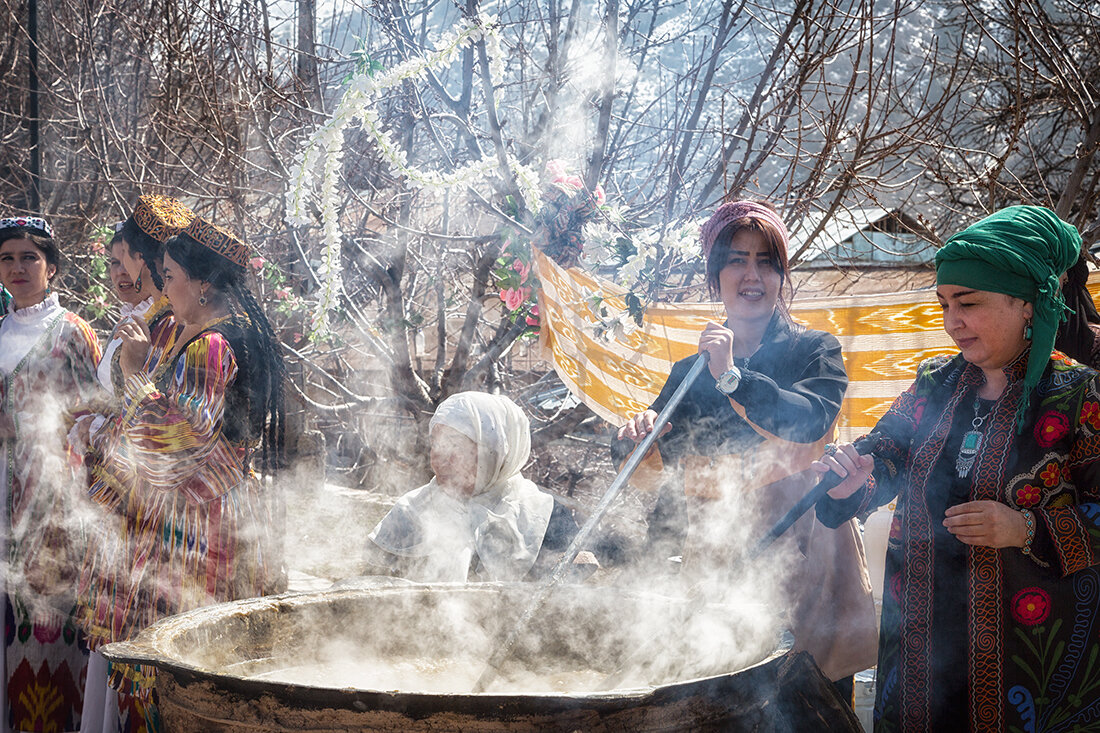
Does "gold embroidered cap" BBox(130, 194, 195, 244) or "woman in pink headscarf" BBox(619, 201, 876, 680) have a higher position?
"gold embroidered cap" BBox(130, 194, 195, 244)

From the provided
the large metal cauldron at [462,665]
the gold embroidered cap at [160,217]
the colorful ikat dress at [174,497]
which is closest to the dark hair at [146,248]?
the gold embroidered cap at [160,217]

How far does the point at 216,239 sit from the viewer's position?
3123 mm

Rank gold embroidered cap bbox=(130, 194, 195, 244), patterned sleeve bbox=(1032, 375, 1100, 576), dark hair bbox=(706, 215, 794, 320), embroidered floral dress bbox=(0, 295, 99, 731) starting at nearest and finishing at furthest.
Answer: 1. patterned sleeve bbox=(1032, 375, 1100, 576)
2. dark hair bbox=(706, 215, 794, 320)
3. gold embroidered cap bbox=(130, 194, 195, 244)
4. embroidered floral dress bbox=(0, 295, 99, 731)

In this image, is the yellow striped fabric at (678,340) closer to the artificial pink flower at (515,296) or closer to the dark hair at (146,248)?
the artificial pink flower at (515,296)

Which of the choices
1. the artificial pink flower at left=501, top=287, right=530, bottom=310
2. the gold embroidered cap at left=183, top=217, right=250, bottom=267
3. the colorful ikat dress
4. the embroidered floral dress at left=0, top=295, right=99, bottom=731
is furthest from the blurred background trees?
the embroidered floral dress at left=0, top=295, right=99, bottom=731

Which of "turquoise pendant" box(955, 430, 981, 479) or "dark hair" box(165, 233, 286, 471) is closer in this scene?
"turquoise pendant" box(955, 430, 981, 479)

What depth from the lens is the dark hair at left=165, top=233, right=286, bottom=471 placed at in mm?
3016

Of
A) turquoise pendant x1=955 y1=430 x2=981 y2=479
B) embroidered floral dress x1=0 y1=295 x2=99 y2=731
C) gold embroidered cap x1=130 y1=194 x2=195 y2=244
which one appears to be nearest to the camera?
turquoise pendant x1=955 y1=430 x2=981 y2=479

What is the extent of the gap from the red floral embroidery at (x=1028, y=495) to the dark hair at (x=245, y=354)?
92.9 inches

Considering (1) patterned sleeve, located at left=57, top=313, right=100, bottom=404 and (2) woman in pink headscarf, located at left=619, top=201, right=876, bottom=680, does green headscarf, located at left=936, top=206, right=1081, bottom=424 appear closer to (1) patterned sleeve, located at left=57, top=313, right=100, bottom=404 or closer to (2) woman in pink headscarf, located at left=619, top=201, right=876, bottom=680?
(2) woman in pink headscarf, located at left=619, top=201, right=876, bottom=680

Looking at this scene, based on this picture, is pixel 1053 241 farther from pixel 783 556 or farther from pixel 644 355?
pixel 644 355

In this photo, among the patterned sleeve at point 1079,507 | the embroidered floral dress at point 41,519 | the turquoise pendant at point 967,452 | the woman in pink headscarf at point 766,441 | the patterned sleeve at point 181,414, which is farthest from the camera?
the embroidered floral dress at point 41,519

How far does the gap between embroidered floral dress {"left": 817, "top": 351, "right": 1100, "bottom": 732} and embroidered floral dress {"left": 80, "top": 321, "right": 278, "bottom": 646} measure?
2.13m

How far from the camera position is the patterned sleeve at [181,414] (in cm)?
286
